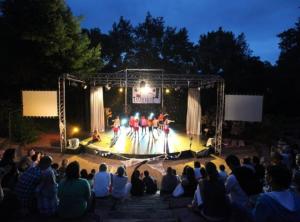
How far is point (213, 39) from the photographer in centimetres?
3117

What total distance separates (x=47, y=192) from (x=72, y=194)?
57 centimetres

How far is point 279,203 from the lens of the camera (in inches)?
84.9

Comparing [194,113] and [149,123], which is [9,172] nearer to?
[149,123]

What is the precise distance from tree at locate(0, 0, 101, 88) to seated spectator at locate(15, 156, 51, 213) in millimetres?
11893

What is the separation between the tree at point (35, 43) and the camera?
16.5m

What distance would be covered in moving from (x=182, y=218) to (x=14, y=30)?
15684 mm

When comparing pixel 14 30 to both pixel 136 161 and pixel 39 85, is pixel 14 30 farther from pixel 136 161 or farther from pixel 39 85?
pixel 136 161

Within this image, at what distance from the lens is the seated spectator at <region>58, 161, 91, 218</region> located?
3912 millimetres

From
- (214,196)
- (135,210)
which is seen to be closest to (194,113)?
(135,210)

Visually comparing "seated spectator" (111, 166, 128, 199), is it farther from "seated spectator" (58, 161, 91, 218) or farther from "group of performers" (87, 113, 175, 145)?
"group of performers" (87, 113, 175, 145)

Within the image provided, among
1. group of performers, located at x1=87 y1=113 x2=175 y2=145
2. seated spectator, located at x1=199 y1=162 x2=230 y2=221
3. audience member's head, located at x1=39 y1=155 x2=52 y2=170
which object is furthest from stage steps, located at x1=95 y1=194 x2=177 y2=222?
group of performers, located at x1=87 y1=113 x2=175 y2=145

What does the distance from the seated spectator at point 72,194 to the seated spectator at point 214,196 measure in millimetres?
1661

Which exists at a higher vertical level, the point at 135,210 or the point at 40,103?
the point at 40,103

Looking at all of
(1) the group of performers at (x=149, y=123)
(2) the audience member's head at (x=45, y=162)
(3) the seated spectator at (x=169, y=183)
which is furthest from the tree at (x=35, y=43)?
(2) the audience member's head at (x=45, y=162)
